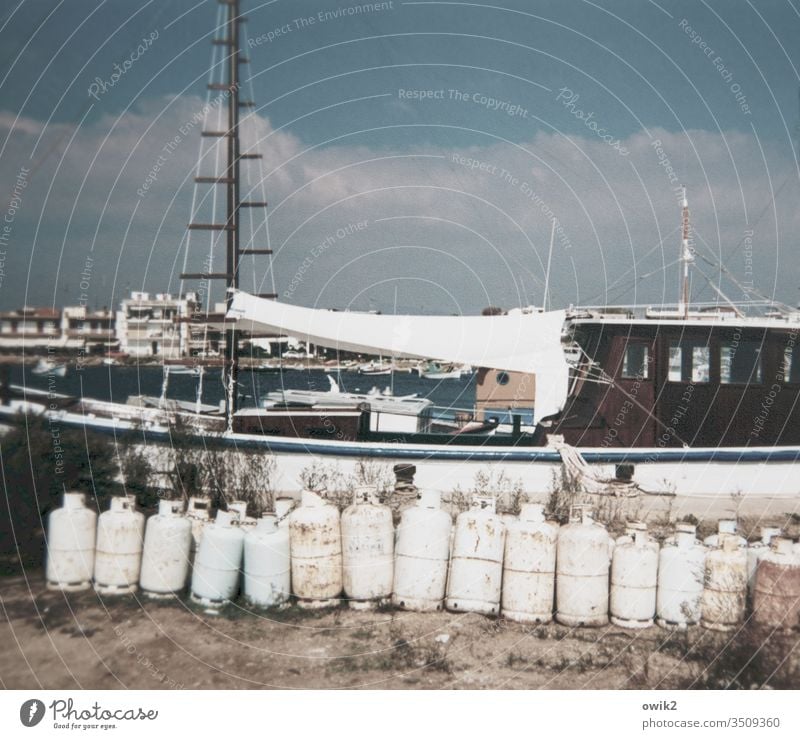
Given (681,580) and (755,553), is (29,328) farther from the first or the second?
(755,553)

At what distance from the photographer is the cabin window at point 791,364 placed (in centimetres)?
948

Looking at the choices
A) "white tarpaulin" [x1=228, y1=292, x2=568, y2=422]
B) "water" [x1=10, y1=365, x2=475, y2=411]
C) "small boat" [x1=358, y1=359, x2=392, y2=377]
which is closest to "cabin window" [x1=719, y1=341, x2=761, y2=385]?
"white tarpaulin" [x1=228, y1=292, x2=568, y2=422]

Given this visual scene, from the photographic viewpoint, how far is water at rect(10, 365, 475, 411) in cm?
794

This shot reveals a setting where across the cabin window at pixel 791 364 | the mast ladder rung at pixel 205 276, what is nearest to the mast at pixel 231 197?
the mast ladder rung at pixel 205 276

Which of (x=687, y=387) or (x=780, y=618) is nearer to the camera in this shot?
(x=780, y=618)

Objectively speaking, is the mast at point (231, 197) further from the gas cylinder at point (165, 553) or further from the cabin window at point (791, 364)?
the cabin window at point (791, 364)

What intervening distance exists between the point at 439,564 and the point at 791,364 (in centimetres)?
649

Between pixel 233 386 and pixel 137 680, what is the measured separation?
4.08 metres

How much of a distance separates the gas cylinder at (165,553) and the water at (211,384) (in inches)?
50.6

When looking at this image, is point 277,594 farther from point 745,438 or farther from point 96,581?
point 745,438

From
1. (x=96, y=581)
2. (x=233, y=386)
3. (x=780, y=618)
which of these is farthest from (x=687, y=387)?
(x=96, y=581)

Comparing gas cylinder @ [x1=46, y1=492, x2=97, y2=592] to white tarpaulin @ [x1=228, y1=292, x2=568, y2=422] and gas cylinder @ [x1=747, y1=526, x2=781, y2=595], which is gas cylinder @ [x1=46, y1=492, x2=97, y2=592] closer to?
white tarpaulin @ [x1=228, y1=292, x2=568, y2=422]

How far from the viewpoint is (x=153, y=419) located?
8422 mm

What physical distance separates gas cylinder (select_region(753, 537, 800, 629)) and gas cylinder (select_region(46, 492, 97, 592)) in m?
4.89
